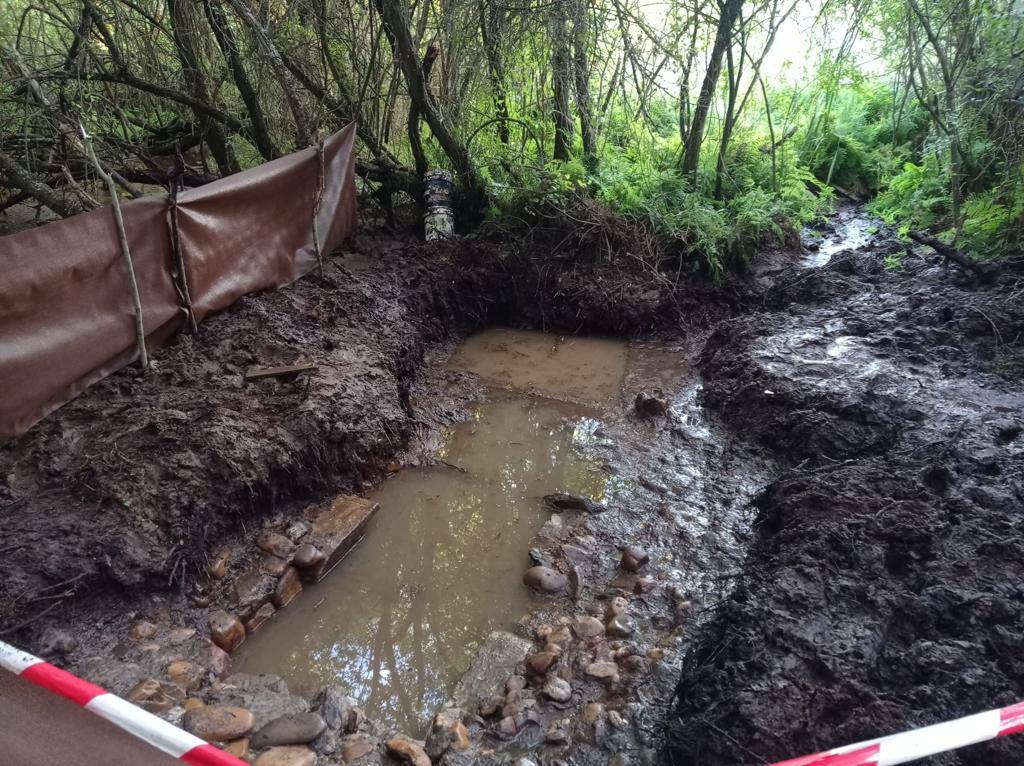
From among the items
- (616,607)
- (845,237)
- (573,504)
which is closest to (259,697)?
(616,607)

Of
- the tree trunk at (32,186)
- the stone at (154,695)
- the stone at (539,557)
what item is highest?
the tree trunk at (32,186)

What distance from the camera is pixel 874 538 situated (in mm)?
3219

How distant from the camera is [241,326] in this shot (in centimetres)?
511

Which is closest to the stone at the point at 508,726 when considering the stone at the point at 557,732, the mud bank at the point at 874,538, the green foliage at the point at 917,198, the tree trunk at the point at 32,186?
Answer: the stone at the point at 557,732

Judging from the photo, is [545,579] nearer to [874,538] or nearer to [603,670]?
[603,670]

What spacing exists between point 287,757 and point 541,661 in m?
1.25

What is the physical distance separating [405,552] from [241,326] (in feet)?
8.33

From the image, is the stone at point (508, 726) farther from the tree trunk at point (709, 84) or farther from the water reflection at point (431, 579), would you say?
the tree trunk at point (709, 84)

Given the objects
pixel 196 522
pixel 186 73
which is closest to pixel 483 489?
pixel 196 522

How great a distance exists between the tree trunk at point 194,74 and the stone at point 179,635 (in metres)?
5.53

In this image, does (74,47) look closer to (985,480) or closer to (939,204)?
(985,480)

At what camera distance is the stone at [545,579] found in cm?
365

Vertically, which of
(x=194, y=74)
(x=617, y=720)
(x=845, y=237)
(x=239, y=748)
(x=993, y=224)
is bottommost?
(x=617, y=720)

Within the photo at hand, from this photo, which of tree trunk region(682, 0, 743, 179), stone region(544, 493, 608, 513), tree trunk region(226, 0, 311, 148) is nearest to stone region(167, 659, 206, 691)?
stone region(544, 493, 608, 513)
